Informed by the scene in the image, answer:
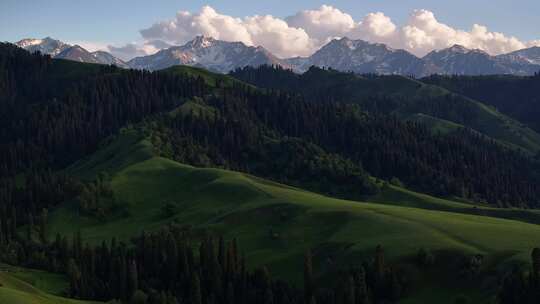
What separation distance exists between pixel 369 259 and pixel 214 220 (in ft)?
221

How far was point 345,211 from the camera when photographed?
6245 inches

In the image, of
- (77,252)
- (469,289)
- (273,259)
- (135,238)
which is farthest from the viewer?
(135,238)

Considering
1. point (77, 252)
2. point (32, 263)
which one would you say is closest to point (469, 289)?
point (77, 252)

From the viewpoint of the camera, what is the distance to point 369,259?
4958 inches

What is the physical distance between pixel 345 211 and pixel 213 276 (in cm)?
4181

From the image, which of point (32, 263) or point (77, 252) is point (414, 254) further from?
point (32, 263)

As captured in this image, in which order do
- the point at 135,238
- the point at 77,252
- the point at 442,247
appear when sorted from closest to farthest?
the point at 442,247, the point at 77,252, the point at 135,238

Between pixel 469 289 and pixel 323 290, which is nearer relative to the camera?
pixel 469 289

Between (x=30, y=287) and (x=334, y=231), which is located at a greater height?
(x=334, y=231)

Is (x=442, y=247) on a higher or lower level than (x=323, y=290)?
higher

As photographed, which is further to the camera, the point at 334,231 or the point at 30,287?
the point at 334,231

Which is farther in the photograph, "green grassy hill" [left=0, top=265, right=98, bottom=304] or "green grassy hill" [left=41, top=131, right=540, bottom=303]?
"green grassy hill" [left=41, top=131, right=540, bottom=303]

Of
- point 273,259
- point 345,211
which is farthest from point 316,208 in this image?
point 273,259

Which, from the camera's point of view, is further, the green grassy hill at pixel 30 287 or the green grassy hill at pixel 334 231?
the green grassy hill at pixel 334 231
